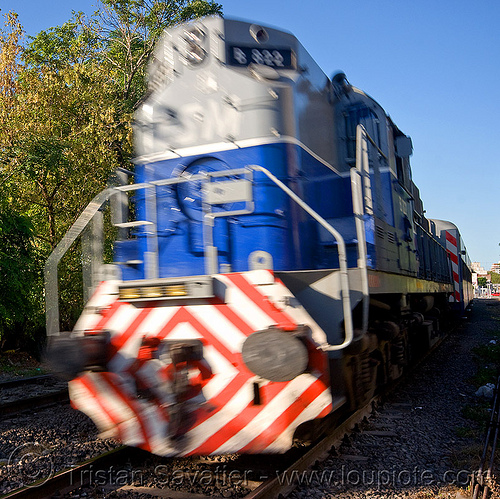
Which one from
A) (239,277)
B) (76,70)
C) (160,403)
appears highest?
(76,70)

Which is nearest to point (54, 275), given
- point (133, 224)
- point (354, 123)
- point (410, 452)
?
point (133, 224)

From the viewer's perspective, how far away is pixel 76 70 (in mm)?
11516

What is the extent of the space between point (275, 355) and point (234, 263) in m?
1.12

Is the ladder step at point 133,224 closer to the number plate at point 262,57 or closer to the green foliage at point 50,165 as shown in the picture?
the number plate at point 262,57

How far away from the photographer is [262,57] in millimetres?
4086

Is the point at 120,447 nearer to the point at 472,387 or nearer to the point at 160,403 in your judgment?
the point at 160,403

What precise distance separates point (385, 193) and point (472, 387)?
9.50 ft

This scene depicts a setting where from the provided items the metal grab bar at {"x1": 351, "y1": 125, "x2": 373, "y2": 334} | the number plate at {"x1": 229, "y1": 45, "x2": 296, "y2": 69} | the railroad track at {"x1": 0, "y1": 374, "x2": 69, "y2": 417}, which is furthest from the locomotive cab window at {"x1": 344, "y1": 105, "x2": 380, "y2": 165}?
the railroad track at {"x1": 0, "y1": 374, "x2": 69, "y2": 417}

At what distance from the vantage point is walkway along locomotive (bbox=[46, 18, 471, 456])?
323 centimetres

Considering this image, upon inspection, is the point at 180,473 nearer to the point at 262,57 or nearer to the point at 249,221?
the point at 249,221

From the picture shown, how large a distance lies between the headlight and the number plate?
228 centimetres

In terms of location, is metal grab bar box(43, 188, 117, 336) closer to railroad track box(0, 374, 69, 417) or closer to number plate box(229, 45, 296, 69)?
number plate box(229, 45, 296, 69)

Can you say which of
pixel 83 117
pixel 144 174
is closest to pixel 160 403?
pixel 144 174

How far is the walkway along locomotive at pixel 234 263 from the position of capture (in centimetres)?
323
